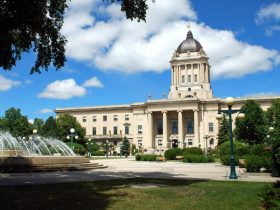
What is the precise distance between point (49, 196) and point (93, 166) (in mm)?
15601

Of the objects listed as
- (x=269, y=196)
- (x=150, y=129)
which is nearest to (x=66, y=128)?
(x=150, y=129)

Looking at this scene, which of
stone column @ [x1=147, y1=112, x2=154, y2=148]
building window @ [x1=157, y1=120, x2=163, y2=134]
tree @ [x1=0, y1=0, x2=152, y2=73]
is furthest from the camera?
→ building window @ [x1=157, y1=120, x2=163, y2=134]

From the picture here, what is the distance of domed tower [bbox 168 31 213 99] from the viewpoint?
104 metres

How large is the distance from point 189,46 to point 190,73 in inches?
356

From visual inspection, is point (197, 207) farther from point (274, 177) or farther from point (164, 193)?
point (274, 177)

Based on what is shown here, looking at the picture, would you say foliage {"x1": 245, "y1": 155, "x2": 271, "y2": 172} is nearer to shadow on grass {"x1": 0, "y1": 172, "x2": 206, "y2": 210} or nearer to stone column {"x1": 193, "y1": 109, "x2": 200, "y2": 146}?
shadow on grass {"x1": 0, "y1": 172, "x2": 206, "y2": 210}

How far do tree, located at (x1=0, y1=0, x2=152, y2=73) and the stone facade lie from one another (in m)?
75.0

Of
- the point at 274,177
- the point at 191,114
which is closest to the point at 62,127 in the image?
the point at 191,114

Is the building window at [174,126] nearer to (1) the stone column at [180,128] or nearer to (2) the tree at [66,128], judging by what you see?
(1) the stone column at [180,128]

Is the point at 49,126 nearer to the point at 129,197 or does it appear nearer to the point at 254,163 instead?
the point at 254,163

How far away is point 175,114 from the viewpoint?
10025 cm

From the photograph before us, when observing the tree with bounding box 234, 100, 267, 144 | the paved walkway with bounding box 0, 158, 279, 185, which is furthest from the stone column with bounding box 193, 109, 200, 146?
the paved walkway with bounding box 0, 158, 279, 185

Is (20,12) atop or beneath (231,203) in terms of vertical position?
atop

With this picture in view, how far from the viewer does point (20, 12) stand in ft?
38.8
